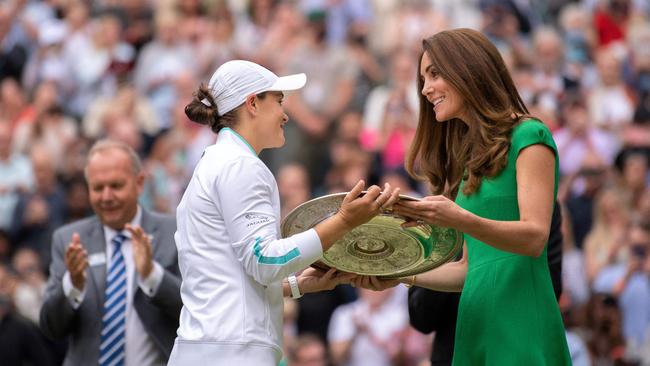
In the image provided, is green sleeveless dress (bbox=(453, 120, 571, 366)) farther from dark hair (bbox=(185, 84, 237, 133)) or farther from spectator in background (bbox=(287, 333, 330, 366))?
spectator in background (bbox=(287, 333, 330, 366))

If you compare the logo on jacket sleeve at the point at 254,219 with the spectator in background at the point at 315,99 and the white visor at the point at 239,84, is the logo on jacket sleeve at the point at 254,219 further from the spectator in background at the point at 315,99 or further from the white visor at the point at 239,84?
the spectator in background at the point at 315,99

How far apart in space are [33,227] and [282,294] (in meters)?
8.15

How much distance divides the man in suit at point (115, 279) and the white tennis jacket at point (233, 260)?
129 centimetres

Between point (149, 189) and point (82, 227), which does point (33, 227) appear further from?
point (82, 227)

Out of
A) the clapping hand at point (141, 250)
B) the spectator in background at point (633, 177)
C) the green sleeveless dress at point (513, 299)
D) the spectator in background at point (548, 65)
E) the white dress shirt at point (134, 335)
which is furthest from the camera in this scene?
the spectator in background at point (548, 65)

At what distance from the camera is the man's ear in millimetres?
5371

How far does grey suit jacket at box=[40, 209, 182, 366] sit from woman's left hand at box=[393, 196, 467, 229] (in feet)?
6.52

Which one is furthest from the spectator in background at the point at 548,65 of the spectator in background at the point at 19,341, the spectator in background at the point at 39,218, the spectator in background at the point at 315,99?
the spectator in background at the point at 19,341

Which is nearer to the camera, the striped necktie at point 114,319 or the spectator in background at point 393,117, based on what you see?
the striped necktie at point 114,319

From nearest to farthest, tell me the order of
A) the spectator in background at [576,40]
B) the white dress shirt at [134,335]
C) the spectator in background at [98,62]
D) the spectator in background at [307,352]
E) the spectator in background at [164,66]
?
1. the white dress shirt at [134,335]
2. the spectator in background at [307,352]
3. the spectator in background at [576,40]
4. the spectator in background at [164,66]
5. the spectator in background at [98,62]

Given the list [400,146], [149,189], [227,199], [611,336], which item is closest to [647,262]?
[611,336]

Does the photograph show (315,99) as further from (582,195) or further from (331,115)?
(582,195)

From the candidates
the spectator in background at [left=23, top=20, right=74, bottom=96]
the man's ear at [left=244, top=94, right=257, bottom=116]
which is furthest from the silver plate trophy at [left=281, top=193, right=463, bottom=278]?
the spectator in background at [left=23, top=20, right=74, bottom=96]

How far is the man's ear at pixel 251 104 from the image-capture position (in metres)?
5.37
